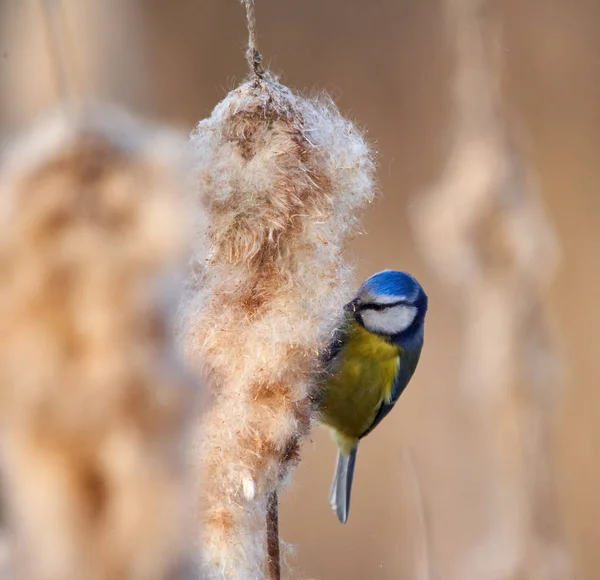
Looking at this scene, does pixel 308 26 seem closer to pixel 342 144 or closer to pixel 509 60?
pixel 509 60

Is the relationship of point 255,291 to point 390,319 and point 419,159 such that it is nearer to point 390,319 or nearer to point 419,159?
point 390,319

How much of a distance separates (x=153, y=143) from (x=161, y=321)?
0.30 feet

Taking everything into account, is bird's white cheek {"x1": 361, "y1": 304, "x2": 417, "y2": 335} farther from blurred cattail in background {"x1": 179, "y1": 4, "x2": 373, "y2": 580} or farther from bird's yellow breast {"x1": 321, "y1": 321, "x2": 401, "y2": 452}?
blurred cattail in background {"x1": 179, "y1": 4, "x2": 373, "y2": 580}

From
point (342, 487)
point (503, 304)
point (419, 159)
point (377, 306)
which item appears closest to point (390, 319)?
point (377, 306)

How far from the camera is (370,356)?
39.1 inches

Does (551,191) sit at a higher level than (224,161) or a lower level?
higher

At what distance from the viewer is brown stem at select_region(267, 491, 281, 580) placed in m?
0.61

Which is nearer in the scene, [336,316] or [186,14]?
[336,316]

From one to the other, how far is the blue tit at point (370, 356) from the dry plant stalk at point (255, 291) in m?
0.26

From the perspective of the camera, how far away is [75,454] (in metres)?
0.32

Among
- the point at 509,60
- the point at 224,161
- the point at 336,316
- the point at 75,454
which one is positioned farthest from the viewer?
the point at 509,60

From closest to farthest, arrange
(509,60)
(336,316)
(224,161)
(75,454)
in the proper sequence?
(75,454) < (224,161) < (336,316) < (509,60)

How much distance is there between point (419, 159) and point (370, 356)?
3.62 feet

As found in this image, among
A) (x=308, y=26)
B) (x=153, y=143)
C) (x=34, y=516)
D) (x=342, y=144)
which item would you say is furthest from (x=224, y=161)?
(x=308, y=26)
